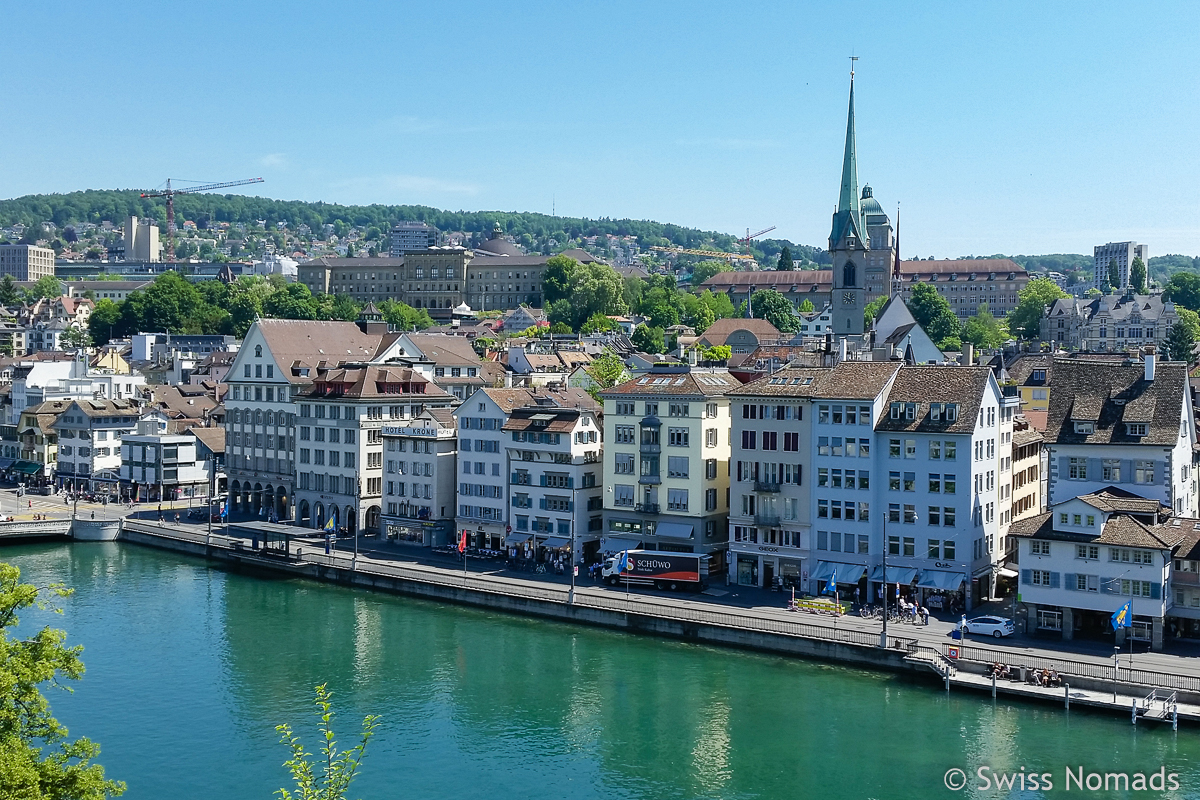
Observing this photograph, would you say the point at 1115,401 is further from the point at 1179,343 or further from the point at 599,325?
the point at 599,325

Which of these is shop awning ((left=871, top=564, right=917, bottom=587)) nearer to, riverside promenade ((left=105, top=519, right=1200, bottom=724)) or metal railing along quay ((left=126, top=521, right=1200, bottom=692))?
riverside promenade ((left=105, top=519, right=1200, bottom=724))

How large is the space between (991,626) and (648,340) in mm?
121297

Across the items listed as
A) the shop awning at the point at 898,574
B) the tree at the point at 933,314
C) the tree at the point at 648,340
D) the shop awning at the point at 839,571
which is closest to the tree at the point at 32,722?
A: the shop awning at the point at 898,574

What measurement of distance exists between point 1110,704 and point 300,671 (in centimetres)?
3296

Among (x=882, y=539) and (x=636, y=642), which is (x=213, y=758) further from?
(x=882, y=539)

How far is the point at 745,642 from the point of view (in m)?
59.3

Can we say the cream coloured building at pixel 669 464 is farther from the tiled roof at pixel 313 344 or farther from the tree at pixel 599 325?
the tree at pixel 599 325

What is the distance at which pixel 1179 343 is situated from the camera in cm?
14862

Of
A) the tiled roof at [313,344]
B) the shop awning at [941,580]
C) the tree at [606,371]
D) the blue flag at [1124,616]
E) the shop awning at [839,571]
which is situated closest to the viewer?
the blue flag at [1124,616]

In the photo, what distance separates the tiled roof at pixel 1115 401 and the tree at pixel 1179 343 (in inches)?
3509

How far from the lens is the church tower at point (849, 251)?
480ft

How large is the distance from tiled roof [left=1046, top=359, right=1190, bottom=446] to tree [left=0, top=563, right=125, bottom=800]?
46.8 metres

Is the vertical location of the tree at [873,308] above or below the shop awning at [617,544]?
above

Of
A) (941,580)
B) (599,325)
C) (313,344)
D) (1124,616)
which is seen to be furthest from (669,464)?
(599,325)
